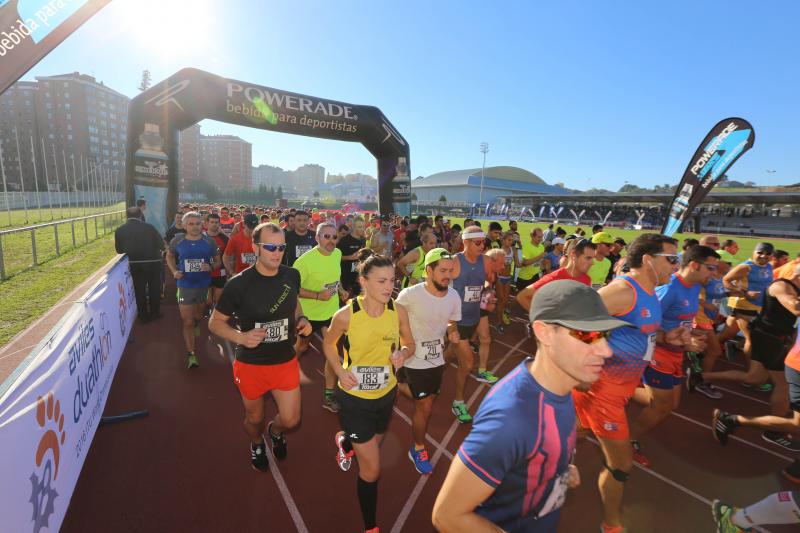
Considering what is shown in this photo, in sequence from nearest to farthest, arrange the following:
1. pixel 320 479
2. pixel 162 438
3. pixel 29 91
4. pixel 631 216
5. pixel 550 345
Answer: pixel 550 345 → pixel 320 479 → pixel 162 438 → pixel 631 216 → pixel 29 91

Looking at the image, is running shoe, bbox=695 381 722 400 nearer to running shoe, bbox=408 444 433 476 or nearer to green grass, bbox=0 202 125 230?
running shoe, bbox=408 444 433 476

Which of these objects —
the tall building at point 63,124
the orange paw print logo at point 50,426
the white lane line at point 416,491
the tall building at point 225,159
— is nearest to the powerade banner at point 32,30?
the orange paw print logo at point 50,426

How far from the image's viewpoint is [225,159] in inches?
5300

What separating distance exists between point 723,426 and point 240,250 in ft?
24.6

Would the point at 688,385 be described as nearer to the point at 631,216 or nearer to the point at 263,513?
the point at 263,513

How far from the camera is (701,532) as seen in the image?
3.20 metres

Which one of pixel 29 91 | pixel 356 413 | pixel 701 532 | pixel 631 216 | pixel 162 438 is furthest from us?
pixel 29 91

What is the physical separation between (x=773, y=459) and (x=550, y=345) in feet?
16.0

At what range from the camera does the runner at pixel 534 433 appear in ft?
4.42

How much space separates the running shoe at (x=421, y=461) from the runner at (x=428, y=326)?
378 mm

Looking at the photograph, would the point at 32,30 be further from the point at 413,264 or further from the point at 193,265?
the point at 413,264

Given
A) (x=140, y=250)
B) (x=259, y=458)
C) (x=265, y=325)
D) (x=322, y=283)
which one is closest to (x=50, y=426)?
(x=265, y=325)

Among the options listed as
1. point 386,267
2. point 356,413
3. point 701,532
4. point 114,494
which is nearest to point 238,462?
point 114,494

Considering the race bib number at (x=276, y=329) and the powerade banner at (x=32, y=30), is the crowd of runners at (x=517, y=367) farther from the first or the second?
the powerade banner at (x=32, y=30)
